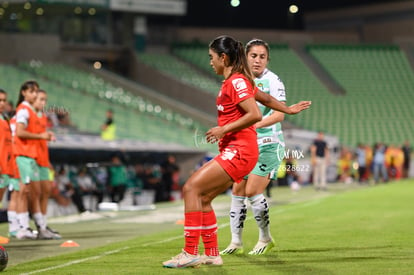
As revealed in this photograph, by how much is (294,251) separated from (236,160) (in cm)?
242

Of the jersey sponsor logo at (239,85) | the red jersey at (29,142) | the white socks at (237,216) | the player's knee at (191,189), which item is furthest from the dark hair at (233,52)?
the red jersey at (29,142)

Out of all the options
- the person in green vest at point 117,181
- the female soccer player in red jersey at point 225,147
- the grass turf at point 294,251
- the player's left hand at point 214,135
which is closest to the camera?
the player's left hand at point 214,135

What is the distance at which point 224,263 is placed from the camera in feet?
29.1

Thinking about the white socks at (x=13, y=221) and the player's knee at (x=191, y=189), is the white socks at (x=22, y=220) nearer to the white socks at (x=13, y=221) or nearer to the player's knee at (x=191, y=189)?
the white socks at (x=13, y=221)

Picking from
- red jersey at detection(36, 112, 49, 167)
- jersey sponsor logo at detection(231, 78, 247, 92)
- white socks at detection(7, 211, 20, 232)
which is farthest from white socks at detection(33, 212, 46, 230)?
jersey sponsor logo at detection(231, 78, 247, 92)

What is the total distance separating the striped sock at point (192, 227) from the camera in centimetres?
816

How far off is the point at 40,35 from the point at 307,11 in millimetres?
21331

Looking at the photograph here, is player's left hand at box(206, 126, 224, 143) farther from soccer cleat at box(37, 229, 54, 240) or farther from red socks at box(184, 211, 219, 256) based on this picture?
soccer cleat at box(37, 229, 54, 240)

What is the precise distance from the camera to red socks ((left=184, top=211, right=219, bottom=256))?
8179 mm

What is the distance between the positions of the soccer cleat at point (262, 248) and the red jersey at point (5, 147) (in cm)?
388

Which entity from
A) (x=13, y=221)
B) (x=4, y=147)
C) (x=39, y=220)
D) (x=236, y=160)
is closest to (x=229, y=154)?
(x=236, y=160)

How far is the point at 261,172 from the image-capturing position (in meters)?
10.0

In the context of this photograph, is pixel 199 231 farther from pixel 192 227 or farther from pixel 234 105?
pixel 234 105

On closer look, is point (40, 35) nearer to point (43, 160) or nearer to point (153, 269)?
point (43, 160)
